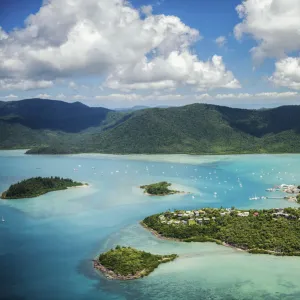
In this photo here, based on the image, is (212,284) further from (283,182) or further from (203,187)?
(283,182)

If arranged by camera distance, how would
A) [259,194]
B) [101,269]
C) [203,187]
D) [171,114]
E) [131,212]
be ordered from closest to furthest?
[101,269] < [131,212] < [259,194] < [203,187] < [171,114]

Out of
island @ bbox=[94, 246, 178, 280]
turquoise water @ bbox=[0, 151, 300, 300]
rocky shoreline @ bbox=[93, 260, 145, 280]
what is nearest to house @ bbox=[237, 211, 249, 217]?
turquoise water @ bbox=[0, 151, 300, 300]

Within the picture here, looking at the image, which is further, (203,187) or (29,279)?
(203,187)

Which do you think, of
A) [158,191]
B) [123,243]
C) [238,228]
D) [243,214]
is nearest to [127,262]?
[123,243]

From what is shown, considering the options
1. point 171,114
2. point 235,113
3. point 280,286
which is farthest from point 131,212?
point 235,113

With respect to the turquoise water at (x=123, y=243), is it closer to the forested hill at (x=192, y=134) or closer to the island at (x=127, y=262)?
the island at (x=127, y=262)

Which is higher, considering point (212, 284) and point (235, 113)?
point (235, 113)

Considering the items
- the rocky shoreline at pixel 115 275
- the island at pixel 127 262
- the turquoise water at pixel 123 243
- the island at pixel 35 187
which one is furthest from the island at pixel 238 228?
the island at pixel 35 187
